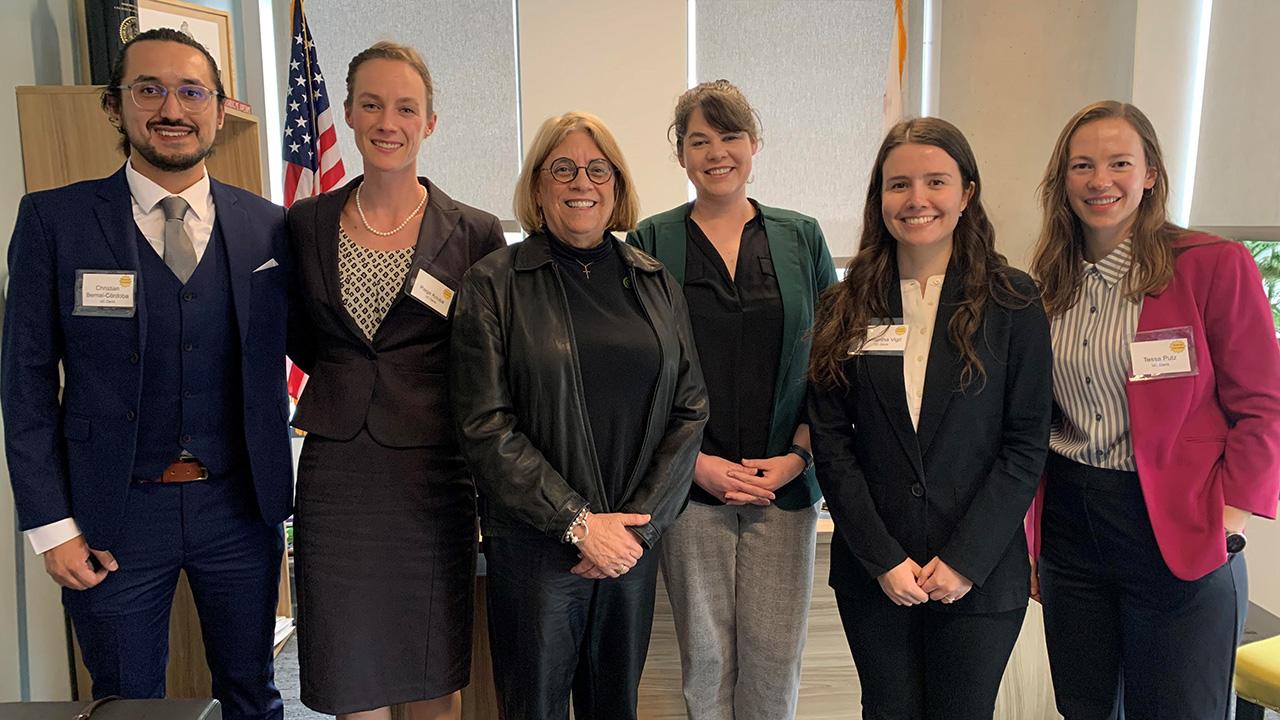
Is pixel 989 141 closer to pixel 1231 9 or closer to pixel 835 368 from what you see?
pixel 1231 9

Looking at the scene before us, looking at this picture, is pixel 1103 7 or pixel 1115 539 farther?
pixel 1103 7

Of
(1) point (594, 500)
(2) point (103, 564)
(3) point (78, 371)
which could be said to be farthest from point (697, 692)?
(3) point (78, 371)

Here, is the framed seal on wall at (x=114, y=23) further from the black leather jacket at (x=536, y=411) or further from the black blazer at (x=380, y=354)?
the black leather jacket at (x=536, y=411)

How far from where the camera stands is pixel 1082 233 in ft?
6.37

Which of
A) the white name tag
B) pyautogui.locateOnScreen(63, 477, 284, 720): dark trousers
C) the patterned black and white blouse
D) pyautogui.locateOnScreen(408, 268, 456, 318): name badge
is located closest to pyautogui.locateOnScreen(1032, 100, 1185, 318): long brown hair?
the white name tag

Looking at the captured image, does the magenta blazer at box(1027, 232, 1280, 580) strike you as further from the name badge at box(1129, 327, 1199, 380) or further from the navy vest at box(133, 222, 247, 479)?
the navy vest at box(133, 222, 247, 479)

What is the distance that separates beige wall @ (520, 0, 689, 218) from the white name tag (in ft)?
9.26

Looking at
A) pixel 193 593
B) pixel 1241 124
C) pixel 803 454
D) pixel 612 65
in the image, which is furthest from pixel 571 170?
pixel 1241 124

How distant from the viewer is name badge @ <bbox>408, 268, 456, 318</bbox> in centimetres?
188

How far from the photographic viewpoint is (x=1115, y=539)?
1771 mm

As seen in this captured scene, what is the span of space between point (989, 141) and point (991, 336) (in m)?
2.44

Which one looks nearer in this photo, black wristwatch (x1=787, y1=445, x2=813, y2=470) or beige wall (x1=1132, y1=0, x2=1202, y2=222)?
black wristwatch (x1=787, y1=445, x2=813, y2=470)

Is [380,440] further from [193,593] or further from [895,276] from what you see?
[895,276]

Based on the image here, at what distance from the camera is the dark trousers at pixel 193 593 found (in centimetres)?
181
